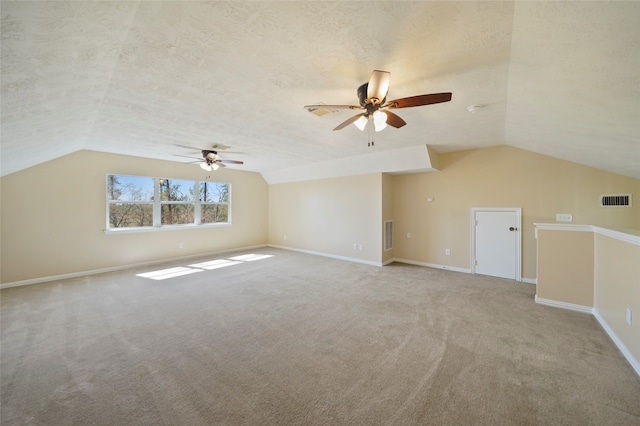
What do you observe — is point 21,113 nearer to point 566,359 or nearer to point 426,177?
point 566,359

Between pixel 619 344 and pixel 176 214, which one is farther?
pixel 176 214

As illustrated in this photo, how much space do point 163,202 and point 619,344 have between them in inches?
328

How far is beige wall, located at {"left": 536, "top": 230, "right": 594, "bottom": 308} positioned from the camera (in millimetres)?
3107

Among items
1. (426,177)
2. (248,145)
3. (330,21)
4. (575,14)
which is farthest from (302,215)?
(575,14)

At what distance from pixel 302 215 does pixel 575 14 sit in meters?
6.51

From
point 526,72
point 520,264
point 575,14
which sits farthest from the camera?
point 520,264

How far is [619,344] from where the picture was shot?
7.59ft

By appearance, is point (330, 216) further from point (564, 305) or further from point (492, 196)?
point (564, 305)

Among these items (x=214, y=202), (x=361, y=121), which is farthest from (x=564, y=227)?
(x=214, y=202)

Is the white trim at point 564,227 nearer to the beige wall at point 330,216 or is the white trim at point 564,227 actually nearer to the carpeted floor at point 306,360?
the carpeted floor at point 306,360

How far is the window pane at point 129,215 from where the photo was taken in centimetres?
530

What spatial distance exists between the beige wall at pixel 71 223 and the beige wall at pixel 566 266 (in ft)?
25.4

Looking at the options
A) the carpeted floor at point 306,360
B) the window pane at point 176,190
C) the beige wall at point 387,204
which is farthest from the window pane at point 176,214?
the beige wall at point 387,204

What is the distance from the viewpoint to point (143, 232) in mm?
5621
